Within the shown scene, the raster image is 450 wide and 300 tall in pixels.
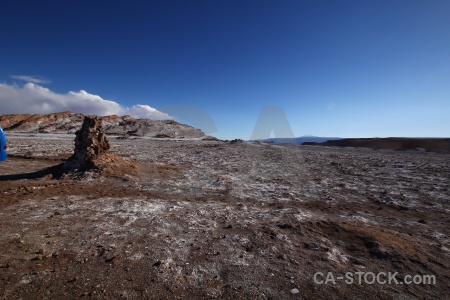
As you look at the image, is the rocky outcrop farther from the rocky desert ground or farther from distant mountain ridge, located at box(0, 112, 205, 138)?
distant mountain ridge, located at box(0, 112, 205, 138)

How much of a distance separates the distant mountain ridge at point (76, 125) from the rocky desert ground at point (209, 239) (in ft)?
195

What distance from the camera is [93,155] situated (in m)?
11.6

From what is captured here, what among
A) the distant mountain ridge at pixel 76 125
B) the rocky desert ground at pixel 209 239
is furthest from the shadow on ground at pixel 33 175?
the distant mountain ridge at pixel 76 125

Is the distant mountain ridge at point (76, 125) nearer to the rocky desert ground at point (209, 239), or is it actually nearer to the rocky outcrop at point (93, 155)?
the rocky outcrop at point (93, 155)

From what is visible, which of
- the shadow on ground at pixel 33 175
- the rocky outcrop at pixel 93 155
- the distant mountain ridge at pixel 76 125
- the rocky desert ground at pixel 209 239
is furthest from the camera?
the distant mountain ridge at pixel 76 125

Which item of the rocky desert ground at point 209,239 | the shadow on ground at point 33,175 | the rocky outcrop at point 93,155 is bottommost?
the rocky desert ground at point 209,239

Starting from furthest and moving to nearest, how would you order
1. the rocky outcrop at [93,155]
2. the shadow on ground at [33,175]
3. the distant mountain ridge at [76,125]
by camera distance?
the distant mountain ridge at [76,125]
the rocky outcrop at [93,155]
the shadow on ground at [33,175]

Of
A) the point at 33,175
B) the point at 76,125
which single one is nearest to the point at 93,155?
the point at 33,175

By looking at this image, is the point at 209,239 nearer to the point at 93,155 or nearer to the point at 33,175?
the point at 93,155

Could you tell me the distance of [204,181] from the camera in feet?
38.4

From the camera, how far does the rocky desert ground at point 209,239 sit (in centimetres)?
398

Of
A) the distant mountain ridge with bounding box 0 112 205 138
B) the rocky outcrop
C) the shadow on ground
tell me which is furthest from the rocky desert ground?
the distant mountain ridge with bounding box 0 112 205 138

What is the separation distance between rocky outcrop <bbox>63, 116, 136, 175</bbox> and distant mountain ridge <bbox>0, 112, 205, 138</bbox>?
180 ft

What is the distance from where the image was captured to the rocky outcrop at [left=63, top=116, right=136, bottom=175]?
11.4 m
